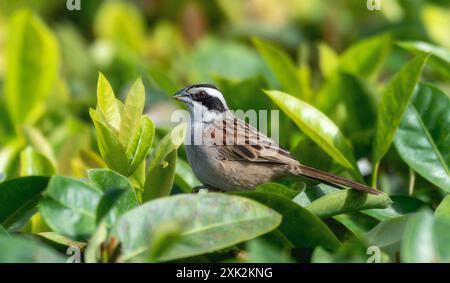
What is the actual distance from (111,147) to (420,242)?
3.27 feet

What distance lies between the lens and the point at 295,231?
233 centimetres

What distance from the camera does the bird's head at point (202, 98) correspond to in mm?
3412

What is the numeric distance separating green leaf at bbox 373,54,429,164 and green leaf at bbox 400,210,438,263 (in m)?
0.85

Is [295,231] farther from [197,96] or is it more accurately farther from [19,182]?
[197,96]

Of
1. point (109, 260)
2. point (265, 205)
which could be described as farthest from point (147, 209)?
point (265, 205)

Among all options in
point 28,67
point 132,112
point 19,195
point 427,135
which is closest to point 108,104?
point 132,112

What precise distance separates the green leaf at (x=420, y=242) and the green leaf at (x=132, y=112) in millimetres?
914

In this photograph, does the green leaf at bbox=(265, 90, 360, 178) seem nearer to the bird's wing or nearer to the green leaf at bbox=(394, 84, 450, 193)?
the green leaf at bbox=(394, 84, 450, 193)

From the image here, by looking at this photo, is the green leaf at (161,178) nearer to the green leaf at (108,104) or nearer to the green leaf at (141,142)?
the green leaf at (141,142)

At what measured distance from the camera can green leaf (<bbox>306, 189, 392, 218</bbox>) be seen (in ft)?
8.06

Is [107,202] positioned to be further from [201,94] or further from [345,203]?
[201,94]

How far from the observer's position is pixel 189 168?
323 cm

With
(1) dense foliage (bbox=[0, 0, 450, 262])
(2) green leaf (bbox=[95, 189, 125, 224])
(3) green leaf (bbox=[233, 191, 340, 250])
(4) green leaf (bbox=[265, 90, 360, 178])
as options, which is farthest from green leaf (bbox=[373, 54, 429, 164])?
(2) green leaf (bbox=[95, 189, 125, 224])

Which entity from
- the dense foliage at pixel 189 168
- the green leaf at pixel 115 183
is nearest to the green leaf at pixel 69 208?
the dense foliage at pixel 189 168
